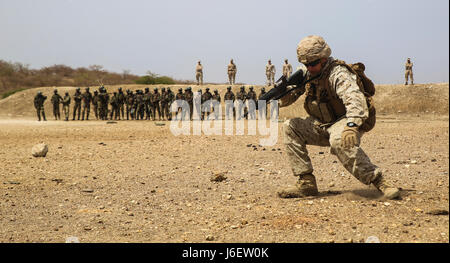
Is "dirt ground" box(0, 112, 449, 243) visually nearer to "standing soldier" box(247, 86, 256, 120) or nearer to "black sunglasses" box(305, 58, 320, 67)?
"black sunglasses" box(305, 58, 320, 67)

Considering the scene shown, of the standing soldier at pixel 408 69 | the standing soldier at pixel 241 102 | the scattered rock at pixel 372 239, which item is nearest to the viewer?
the scattered rock at pixel 372 239

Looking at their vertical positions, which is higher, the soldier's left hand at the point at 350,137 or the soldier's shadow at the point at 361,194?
the soldier's left hand at the point at 350,137

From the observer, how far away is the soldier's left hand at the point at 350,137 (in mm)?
4125

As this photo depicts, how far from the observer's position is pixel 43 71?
51.2 m

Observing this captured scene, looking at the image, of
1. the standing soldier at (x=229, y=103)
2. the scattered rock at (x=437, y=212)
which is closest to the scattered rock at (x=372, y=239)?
the scattered rock at (x=437, y=212)

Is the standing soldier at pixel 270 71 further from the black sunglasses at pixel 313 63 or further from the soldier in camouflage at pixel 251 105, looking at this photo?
the black sunglasses at pixel 313 63

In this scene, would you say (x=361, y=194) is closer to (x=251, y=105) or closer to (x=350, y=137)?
(x=350, y=137)

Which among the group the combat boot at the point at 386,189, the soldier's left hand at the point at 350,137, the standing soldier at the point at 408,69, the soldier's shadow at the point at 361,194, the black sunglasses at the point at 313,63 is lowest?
the soldier's shadow at the point at 361,194

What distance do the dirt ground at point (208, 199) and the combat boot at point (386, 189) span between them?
2.9 inches

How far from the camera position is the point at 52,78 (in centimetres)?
4631

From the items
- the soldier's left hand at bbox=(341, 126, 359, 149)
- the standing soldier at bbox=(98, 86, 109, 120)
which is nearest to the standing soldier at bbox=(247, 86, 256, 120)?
the standing soldier at bbox=(98, 86, 109, 120)

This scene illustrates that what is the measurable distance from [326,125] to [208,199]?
55.3 inches
